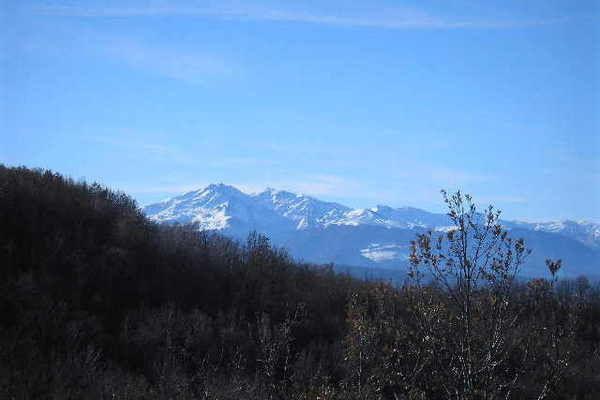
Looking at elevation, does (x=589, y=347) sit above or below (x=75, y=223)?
below

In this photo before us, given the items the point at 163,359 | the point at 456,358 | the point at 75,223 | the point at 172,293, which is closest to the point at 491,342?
the point at 456,358

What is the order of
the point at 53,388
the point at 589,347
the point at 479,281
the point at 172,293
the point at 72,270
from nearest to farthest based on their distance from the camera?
the point at 479,281 → the point at 53,388 → the point at 72,270 → the point at 172,293 → the point at 589,347

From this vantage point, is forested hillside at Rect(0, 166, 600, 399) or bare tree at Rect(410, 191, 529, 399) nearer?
bare tree at Rect(410, 191, 529, 399)

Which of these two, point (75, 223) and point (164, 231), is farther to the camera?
point (164, 231)

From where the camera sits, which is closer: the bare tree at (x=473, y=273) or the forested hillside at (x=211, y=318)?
the bare tree at (x=473, y=273)

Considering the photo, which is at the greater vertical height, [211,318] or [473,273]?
[473,273]

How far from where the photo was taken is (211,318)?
72.9 feet

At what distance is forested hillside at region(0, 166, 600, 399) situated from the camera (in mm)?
11258

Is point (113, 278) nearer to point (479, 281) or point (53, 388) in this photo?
point (53, 388)

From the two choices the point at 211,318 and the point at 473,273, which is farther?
the point at 211,318

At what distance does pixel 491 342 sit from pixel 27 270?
16171 mm

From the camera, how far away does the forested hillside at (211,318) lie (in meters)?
11.3

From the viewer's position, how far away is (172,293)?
23500 mm

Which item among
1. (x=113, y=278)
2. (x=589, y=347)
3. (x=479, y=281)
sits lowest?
(x=589, y=347)
